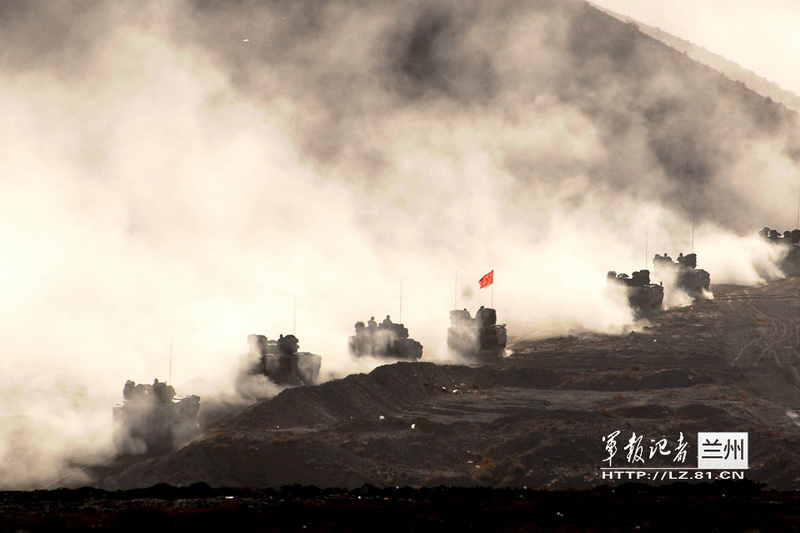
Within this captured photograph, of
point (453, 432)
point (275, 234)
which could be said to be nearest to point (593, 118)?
point (275, 234)

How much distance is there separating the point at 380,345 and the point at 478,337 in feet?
23.8

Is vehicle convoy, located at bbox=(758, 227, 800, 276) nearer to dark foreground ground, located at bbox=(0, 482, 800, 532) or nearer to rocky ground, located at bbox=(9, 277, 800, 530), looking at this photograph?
rocky ground, located at bbox=(9, 277, 800, 530)

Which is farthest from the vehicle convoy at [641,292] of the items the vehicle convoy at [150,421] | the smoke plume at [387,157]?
the vehicle convoy at [150,421]

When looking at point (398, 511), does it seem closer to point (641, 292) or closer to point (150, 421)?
point (150, 421)

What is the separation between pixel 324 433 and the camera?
47.9m

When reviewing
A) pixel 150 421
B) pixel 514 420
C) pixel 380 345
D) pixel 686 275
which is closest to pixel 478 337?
pixel 380 345

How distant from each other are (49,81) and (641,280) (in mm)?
86860

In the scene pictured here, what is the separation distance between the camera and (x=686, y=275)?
95.0m

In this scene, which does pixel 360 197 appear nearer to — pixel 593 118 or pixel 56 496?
pixel 593 118

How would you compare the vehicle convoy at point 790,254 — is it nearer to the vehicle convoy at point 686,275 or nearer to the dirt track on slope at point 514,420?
the vehicle convoy at point 686,275

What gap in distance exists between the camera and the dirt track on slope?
42469 millimetres

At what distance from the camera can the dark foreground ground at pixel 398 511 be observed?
27922 millimetres

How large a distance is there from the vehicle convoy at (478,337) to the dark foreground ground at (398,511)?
1428 inches

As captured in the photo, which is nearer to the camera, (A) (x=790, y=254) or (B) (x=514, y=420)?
(B) (x=514, y=420)
